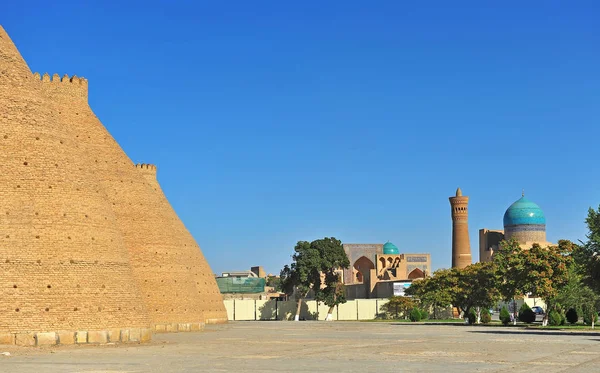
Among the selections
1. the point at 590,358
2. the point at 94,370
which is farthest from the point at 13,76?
the point at 590,358

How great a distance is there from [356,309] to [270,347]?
156 ft

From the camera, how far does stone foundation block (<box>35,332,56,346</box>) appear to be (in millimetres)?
27219

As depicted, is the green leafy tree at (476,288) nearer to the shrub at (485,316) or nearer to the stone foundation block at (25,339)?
the shrub at (485,316)

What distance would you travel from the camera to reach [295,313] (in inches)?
2933

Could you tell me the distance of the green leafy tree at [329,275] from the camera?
7069 centimetres

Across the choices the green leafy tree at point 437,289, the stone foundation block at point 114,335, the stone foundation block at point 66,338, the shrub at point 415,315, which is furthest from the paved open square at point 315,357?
the shrub at point 415,315

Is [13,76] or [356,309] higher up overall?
[13,76]

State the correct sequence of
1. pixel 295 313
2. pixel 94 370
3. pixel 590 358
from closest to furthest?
1. pixel 94 370
2. pixel 590 358
3. pixel 295 313

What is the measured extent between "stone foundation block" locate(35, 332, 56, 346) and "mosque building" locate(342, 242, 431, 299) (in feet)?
189

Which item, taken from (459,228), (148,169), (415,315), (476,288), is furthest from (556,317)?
(459,228)

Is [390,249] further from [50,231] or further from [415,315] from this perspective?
[50,231]

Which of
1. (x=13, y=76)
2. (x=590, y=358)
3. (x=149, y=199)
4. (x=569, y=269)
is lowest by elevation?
(x=590, y=358)

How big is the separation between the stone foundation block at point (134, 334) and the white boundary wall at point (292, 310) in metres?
43.1

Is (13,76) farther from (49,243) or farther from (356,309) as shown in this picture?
(356,309)
